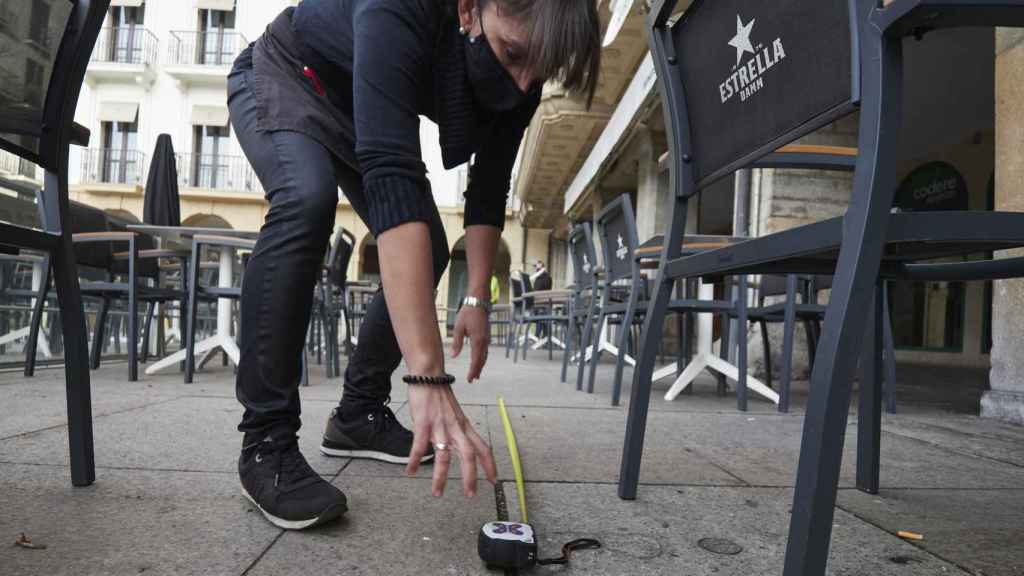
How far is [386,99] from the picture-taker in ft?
3.25

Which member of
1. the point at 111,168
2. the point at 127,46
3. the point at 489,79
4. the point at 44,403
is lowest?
the point at 44,403

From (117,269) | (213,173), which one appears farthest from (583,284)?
(213,173)

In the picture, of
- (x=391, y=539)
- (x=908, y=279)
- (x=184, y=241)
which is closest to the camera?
(x=391, y=539)

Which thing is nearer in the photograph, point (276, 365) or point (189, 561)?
point (189, 561)

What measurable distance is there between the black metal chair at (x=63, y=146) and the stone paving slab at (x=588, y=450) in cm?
97

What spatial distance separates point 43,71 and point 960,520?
2130 millimetres

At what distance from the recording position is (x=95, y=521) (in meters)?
1.17

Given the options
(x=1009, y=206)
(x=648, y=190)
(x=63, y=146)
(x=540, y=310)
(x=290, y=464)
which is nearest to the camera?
(x=290, y=464)

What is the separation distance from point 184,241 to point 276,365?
3985 mm

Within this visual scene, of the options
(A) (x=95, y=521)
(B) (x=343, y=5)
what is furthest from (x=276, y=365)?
(B) (x=343, y=5)

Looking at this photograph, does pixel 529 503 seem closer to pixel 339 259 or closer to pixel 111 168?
pixel 339 259

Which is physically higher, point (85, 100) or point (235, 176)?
point (85, 100)

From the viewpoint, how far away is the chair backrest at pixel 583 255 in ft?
14.9

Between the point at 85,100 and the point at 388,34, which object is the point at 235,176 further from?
the point at 388,34
